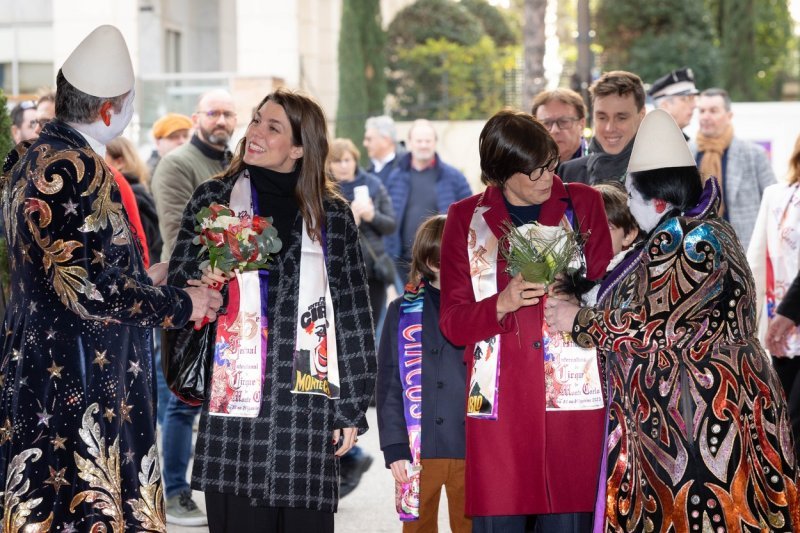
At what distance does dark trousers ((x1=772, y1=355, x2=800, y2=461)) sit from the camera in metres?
6.46

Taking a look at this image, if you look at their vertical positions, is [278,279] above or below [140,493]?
above

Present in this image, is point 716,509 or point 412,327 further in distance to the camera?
point 412,327

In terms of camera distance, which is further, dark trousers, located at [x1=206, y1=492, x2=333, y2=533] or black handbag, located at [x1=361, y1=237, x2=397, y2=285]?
black handbag, located at [x1=361, y1=237, x2=397, y2=285]

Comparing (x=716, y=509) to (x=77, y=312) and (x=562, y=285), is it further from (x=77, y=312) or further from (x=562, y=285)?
(x=77, y=312)

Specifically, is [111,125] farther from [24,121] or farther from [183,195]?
A: [24,121]

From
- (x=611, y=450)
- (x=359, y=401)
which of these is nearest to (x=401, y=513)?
(x=359, y=401)

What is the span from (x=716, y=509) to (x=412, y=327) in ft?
5.35

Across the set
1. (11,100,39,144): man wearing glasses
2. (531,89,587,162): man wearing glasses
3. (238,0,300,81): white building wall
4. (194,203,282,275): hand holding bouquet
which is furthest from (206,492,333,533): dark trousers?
(238,0,300,81): white building wall

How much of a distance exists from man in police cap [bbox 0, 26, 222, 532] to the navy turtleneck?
660 mm

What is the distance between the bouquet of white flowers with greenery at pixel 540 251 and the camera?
168 inches

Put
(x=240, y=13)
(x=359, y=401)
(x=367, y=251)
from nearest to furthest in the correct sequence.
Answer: (x=359, y=401), (x=367, y=251), (x=240, y=13)

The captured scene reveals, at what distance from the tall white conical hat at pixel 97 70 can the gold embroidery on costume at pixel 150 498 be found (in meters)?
1.34

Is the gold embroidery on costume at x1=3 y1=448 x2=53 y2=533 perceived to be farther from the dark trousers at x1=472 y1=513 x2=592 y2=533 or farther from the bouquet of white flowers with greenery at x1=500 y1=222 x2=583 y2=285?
the bouquet of white flowers with greenery at x1=500 y1=222 x2=583 y2=285

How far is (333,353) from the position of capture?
4.67m
